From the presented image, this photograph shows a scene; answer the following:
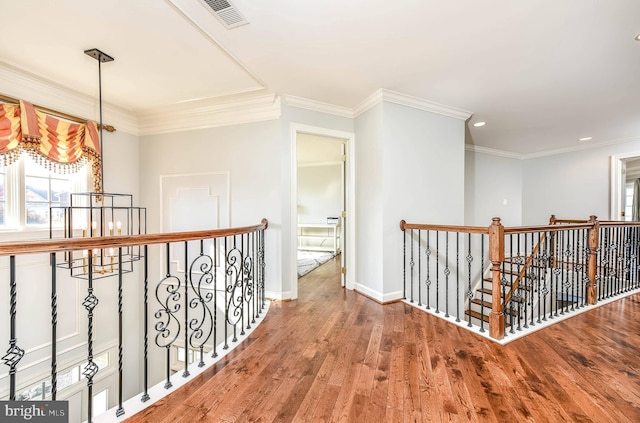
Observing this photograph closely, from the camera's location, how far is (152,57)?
2.49 m

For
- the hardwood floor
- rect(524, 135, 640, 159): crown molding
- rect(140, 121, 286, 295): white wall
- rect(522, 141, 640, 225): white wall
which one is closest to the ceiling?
rect(140, 121, 286, 295): white wall

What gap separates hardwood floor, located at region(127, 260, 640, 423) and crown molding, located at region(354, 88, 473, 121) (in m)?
2.45

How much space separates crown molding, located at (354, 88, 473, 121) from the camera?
315 centimetres

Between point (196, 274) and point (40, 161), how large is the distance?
207 centimetres

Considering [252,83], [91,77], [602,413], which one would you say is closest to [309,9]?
[252,83]

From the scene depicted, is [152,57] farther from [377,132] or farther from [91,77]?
[377,132]

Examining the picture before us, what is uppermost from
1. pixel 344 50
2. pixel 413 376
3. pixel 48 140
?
pixel 344 50

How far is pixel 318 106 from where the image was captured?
137 inches

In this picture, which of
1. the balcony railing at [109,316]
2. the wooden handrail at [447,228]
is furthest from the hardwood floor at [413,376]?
the wooden handrail at [447,228]

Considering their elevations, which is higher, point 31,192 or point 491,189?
point 491,189

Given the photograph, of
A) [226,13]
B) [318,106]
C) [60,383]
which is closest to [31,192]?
[60,383]

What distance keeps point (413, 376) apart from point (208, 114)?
146 inches

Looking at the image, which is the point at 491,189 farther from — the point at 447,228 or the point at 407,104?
the point at 447,228

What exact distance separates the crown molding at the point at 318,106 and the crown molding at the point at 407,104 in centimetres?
13
